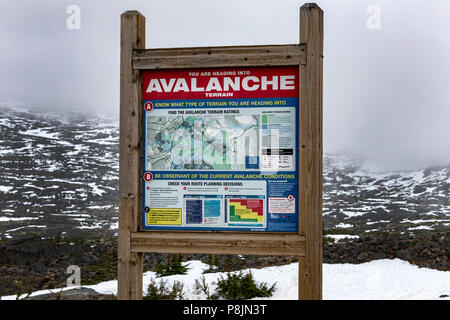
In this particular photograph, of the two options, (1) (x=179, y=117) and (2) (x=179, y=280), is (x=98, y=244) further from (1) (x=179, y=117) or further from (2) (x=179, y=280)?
(1) (x=179, y=117)

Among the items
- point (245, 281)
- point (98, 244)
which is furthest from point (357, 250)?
point (98, 244)

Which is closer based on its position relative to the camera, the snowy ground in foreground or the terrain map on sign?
the terrain map on sign

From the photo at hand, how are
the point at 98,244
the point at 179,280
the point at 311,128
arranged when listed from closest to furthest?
the point at 311,128 → the point at 179,280 → the point at 98,244

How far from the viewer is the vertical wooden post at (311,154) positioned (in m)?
4.33

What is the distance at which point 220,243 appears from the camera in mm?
4484

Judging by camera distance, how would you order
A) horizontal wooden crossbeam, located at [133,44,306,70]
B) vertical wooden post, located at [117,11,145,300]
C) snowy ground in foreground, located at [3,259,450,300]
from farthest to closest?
snowy ground in foreground, located at [3,259,450,300] < vertical wooden post, located at [117,11,145,300] < horizontal wooden crossbeam, located at [133,44,306,70]

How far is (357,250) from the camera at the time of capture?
10883 mm

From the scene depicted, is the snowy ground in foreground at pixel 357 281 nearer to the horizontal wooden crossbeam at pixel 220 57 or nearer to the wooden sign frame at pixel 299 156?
the wooden sign frame at pixel 299 156

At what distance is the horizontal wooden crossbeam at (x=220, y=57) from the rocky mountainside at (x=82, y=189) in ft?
98.1

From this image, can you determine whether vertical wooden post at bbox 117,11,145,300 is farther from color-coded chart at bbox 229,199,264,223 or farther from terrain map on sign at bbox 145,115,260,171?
color-coded chart at bbox 229,199,264,223

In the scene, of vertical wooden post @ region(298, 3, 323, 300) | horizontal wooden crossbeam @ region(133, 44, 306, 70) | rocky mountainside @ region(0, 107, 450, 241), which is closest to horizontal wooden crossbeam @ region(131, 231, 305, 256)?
vertical wooden post @ region(298, 3, 323, 300)

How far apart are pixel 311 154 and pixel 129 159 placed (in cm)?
199

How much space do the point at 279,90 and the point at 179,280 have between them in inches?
187

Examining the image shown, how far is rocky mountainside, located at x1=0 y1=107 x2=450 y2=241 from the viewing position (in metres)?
43.7
